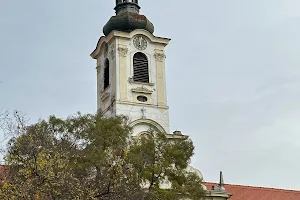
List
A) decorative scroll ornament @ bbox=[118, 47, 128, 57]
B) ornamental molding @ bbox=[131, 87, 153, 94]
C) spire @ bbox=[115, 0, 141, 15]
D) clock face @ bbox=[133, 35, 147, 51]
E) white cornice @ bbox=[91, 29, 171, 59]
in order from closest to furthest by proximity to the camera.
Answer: ornamental molding @ bbox=[131, 87, 153, 94], decorative scroll ornament @ bbox=[118, 47, 128, 57], white cornice @ bbox=[91, 29, 171, 59], clock face @ bbox=[133, 35, 147, 51], spire @ bbox=[115, 0, 141, 15]

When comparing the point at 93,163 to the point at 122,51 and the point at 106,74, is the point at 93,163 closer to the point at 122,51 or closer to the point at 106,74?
the point at 122,51

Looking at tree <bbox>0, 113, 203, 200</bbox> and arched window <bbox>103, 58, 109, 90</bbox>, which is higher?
arched window <bbox>103, 58, 109, 90</bbox>

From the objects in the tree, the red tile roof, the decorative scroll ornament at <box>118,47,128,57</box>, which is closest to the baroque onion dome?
the decorative scroll ornament at <box>118,47,128,57</box>

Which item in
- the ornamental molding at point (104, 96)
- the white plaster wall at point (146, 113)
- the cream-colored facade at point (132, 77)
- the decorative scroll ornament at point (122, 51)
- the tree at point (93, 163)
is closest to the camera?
the tree at point (93, 163)

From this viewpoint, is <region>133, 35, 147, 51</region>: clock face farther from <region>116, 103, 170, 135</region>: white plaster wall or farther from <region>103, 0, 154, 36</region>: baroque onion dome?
<region>116, 103, 170, 135</region>: white plaster wall

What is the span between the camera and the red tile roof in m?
43.2

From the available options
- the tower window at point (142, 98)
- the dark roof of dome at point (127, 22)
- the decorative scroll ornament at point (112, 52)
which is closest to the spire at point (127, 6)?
the dark roof of dome at point (127, 22)

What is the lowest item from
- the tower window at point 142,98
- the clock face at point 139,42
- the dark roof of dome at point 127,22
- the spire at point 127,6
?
the tower window at point 142,98

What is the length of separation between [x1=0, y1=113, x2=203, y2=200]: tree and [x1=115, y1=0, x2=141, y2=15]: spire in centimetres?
1547

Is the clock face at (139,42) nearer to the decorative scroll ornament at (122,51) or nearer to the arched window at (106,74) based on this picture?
the decorative scroll ornament at (122,51)

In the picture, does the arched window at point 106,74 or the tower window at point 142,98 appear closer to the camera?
the tower window at point 142,98

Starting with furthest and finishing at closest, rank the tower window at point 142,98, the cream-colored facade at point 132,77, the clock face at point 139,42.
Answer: the clock face at point 139,42 → the tower window at point 142,98 → the cream-colored facade at point 132,77

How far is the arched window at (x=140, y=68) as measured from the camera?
138 ft

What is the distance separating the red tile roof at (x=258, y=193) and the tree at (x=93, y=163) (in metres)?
13.2
